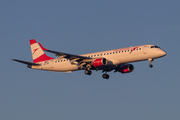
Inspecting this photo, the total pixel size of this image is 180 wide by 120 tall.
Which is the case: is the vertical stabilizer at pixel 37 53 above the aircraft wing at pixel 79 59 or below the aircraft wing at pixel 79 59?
above

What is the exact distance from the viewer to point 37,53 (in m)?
75.6

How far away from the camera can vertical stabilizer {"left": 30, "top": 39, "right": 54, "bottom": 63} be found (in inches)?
2911

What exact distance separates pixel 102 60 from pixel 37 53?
18085mm

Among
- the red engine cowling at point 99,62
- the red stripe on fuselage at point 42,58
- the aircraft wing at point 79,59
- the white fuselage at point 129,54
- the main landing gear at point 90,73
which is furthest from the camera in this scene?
the red stripe on fuselage at point 42,58

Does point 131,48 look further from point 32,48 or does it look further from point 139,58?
point 32,48

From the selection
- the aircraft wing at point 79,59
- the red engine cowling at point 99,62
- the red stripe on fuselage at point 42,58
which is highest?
the red stripe on fuselage at point 42,58

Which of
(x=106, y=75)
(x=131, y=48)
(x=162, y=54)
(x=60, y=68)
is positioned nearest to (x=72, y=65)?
(x=60, y=68)

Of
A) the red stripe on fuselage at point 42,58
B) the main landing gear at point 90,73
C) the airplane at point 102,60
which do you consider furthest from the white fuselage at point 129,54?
the red stripe on fuselage at point 42,58

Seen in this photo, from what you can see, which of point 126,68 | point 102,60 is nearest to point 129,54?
point 102,60

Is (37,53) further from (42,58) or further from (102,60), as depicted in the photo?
(102,60)

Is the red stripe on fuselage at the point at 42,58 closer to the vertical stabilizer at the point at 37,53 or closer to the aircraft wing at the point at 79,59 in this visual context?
the vertical stabilizer at the point at 37,53

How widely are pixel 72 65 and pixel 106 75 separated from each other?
301 inches

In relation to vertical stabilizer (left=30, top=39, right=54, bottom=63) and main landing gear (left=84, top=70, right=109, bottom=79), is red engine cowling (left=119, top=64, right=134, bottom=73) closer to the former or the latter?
main landing gear (left=84, top=70, right=109, bottom=79)

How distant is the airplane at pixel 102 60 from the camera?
62.6 metres
